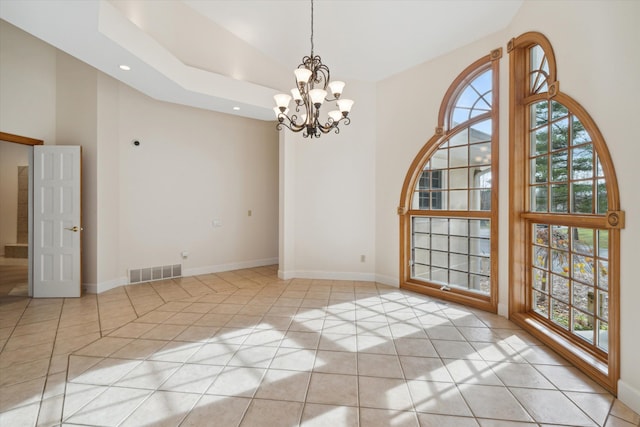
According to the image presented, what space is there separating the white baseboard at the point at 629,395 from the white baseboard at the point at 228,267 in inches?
214

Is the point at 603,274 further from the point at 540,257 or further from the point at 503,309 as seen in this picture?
the point at 503,309

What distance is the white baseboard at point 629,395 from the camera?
193 centimetres

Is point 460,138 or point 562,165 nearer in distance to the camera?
point 562,165

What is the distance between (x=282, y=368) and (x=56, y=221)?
3946 mm

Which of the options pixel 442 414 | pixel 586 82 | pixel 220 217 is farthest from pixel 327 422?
pixel 220 217

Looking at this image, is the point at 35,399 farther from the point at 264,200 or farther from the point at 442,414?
the point at 264,200

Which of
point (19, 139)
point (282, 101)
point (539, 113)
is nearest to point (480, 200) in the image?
point (539, 113)

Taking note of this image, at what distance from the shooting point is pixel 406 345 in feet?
9.34

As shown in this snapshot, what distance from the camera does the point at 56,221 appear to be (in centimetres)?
419

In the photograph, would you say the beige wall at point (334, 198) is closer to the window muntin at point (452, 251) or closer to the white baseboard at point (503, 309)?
the window muntin at point (452, 251)

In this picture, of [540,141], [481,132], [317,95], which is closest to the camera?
[317,95]

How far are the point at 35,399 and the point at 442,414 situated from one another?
2.68 meters

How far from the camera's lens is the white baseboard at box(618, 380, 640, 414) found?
1.93 m

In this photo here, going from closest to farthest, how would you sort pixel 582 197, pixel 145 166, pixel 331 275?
pixel 582 197 < pixel 145 166 < pixel 331 275
